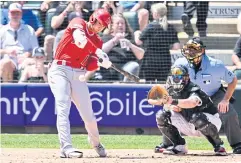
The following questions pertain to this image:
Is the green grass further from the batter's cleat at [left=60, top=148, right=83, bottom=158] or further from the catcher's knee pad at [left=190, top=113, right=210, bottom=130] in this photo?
the batter's cleat at [left=60, top=148, right=83, bottom=158]

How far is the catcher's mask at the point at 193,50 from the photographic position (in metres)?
9.65

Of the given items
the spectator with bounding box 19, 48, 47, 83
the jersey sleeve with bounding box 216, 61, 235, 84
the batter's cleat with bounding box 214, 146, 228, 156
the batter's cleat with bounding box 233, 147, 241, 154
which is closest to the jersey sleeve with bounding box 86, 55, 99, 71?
the jersey sleeve with bounding box 216, 61, 235, 84

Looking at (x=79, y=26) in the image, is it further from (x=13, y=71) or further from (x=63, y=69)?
(x=13, y=71)

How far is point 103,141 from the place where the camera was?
12.0 metres

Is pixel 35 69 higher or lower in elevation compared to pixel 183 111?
lower

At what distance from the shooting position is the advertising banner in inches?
509

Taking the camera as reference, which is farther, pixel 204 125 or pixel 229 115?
pixel 229 115

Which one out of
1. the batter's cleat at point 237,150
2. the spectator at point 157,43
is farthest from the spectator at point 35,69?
the batter's cleat at point 237,150

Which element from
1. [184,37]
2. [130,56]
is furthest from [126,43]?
[184,37]

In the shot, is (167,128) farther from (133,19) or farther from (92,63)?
(133,19)

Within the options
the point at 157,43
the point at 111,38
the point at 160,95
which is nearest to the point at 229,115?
the point at 160,95

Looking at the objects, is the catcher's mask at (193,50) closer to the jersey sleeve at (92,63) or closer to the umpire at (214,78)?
the umpire at (214,78)

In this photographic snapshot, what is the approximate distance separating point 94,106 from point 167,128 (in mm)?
3485

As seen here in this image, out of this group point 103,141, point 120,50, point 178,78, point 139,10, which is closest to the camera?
point 178,78
